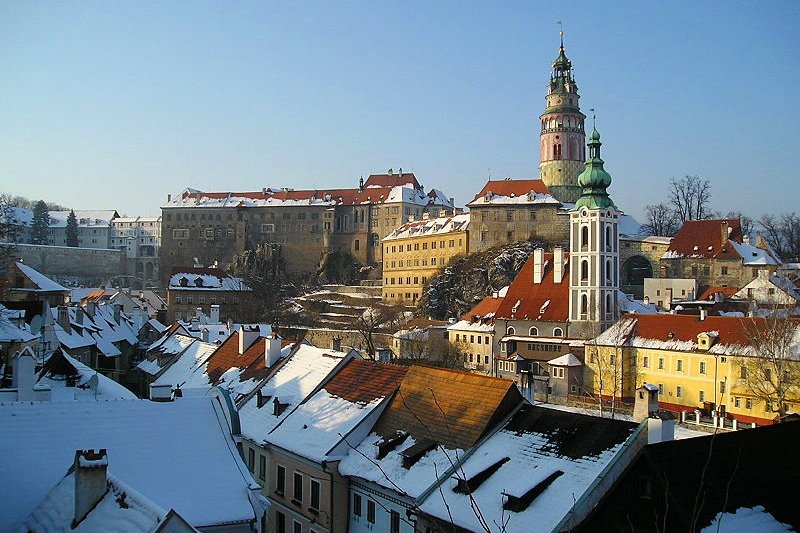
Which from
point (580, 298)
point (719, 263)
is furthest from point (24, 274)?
point (719, 263)

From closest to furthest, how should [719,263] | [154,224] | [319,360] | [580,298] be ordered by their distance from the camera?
1. [319,360]
2. [580,298]
3. [719,263]
4. [154,224]

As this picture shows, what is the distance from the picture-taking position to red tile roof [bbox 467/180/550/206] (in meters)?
87.0

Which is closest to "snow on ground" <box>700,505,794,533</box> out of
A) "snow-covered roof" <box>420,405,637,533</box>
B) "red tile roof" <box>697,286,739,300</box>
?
"snow-covered roof" <box>420,405,637,533</box>

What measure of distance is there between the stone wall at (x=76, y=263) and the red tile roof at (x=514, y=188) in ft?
213

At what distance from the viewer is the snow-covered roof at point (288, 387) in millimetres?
24031

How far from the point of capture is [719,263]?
6806cm

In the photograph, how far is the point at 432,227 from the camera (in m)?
93.6

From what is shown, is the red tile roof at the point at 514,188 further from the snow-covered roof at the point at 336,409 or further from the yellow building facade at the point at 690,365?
the snow-covered roof at the point at 336,409

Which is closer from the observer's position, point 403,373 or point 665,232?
point 403,373

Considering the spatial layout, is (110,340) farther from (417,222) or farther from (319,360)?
(417,222)

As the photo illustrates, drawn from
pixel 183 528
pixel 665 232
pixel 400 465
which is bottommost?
pixel 400 465

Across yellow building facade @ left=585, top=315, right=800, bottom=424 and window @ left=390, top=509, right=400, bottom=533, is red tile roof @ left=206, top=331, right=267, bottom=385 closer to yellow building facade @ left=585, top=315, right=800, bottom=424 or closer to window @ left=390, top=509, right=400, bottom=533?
window @ left=390, top=509, right=400, bottom=533

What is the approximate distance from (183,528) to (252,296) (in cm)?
7902

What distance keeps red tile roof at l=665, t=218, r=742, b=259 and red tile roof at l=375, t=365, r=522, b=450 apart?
54.3 m
